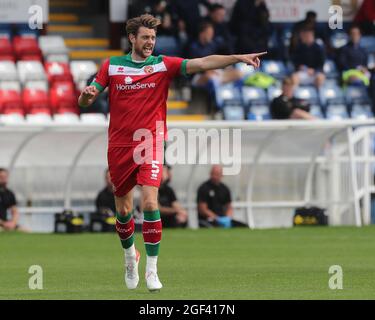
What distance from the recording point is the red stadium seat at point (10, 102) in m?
25.0

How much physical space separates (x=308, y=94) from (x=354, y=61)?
1.67 metres

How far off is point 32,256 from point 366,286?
19.7ft

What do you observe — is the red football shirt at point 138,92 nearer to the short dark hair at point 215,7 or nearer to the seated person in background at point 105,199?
the seated person in background at point 105,199

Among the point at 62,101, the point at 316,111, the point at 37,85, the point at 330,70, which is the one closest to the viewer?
the point at 62,101

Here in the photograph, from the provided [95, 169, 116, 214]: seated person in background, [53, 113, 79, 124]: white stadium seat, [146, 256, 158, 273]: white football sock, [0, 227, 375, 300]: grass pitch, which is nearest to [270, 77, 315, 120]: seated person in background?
[0, 227, 375, 300]: grass pitch

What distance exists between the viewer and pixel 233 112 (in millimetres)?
26328

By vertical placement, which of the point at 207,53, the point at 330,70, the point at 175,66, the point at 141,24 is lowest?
the point at 330,70

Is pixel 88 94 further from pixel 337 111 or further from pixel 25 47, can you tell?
pixel 337 111

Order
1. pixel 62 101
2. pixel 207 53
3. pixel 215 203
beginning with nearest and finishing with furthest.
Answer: pixel 215 203 → pixel 62 101 → pixel 207 53

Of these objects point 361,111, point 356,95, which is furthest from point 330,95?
point 361,111

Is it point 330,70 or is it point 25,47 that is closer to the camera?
point 25,47

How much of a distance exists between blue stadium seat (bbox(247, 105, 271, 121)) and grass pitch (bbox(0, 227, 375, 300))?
14.1 ft
